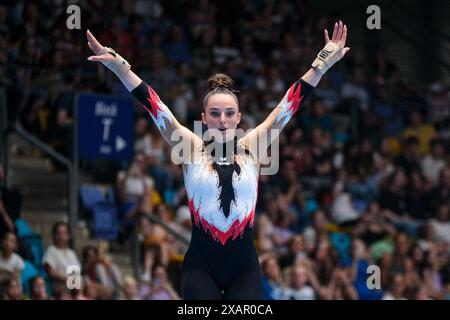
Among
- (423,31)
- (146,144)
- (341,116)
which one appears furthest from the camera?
(423,31)

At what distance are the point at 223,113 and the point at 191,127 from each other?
25.3ft

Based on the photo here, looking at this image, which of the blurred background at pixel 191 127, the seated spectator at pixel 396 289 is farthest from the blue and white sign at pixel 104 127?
the seated spectator at pixel 396 289

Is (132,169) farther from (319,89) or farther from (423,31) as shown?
(423,31)

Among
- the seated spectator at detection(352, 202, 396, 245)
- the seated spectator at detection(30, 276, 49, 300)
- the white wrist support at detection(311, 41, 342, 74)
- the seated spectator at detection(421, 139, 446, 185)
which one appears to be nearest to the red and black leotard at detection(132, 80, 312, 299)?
the white wrist support at detection(311, 41, 342, 74)

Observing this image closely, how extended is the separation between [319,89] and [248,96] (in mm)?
1788

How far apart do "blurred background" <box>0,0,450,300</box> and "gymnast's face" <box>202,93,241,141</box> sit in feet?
14.0

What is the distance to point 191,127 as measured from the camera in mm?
14461

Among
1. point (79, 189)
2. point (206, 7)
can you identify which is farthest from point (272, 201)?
point (206, 7)

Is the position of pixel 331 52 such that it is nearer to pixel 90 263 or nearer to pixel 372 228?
pixel 90 263

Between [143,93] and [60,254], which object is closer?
[143,93]

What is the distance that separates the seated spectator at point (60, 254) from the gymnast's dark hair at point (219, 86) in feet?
16.7

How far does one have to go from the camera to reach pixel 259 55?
17.0 meters

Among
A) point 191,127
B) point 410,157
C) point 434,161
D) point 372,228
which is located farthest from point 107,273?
point 434,161
